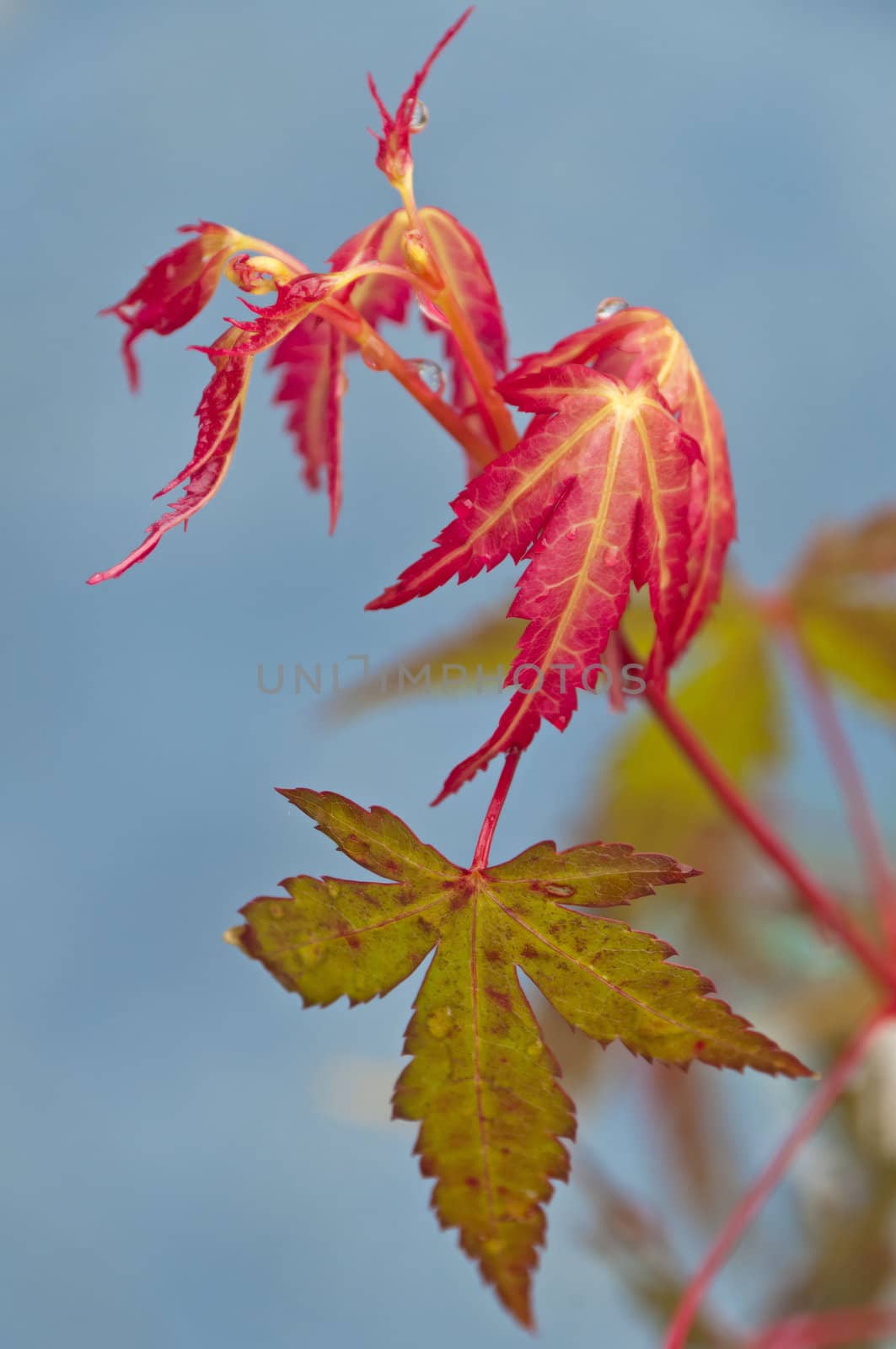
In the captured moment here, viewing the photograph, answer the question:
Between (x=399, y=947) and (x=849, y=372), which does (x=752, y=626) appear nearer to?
(x=399, y=947)

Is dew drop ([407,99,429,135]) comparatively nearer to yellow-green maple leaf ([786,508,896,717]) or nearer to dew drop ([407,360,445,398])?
A: dew drop ([407,360,445,398])

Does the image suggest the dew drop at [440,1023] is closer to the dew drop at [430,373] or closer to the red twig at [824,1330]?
the dew drop at [430,373]

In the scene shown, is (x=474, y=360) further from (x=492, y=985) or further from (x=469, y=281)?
(x=492, y=985)

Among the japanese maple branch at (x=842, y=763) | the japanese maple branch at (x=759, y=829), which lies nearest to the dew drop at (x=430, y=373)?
the japanese maple branch at (x=759, y=829)

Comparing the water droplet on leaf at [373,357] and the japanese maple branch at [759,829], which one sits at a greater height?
the water droplet on leaf at [373,357]

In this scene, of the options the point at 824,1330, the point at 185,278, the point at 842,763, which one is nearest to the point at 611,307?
the point at 185,278

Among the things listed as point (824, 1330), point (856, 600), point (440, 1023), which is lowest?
point (824, 1330)

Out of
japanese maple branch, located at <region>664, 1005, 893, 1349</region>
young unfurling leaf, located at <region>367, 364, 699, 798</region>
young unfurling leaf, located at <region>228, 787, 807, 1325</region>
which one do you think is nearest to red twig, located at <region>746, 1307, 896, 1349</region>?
japanese maple branch, located at <region>664, 1005, 893, 1349</region>
